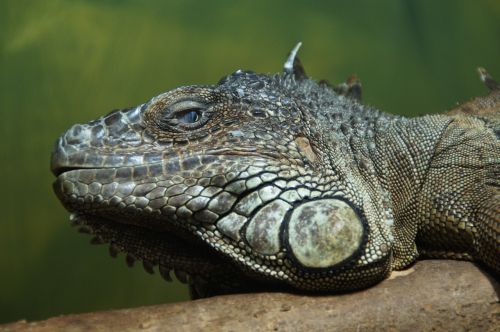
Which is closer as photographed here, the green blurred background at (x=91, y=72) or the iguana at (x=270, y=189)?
the iguana at (x=270, y=189)

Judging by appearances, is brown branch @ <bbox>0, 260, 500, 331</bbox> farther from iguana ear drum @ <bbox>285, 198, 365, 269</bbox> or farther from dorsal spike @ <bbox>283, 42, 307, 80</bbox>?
dorsal spike @ <bbox>283, 42, 307, 80</bbox>

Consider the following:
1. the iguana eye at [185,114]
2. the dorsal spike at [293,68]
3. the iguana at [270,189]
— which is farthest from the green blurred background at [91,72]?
the iguana eye at [185,114]

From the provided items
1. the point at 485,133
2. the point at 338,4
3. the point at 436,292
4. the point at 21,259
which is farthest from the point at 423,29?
the point at 21,259

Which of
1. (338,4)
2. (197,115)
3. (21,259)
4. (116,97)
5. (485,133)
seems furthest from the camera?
(338,4)

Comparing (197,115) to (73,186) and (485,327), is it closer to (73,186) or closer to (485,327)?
(73,186)

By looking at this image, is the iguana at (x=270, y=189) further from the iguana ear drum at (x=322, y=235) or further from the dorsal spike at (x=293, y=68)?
the dorsal spike at (x=293, y=68)

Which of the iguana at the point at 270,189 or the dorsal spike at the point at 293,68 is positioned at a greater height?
the dorsal spike at the point at 293,68

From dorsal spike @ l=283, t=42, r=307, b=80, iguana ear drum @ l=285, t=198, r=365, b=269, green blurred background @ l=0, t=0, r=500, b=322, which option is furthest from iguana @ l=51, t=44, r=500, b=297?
green blurred background @ l=0, t=0, r=500, b=322

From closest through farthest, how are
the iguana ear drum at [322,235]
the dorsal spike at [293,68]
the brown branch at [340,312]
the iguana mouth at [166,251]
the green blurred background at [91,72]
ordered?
the brown branch at [340,312] → the iguana ear drum at [322,235] → the iguana mouth at [166,251] → the dorsal spike at [293,68] → the green blurred background at [91,72]

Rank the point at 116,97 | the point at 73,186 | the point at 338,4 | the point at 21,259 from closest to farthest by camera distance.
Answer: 1. the point at 73,186
2. the point at 21,259
3. the point at 116,97
4. the point at 338,4
